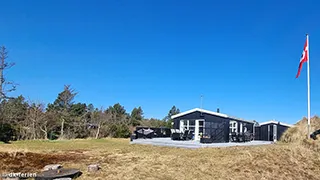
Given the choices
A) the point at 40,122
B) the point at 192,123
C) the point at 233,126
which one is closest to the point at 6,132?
the point at 40,122

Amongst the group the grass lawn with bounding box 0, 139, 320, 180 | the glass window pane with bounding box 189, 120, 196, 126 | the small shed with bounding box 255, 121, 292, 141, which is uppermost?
the glass window pane with bounding box 189, 120, 196, 126

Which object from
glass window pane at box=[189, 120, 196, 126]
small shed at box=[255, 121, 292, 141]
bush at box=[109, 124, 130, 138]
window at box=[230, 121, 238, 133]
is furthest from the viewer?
bush at box=[109, 124, 130, 138]

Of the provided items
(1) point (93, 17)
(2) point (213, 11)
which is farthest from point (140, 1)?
(2) point (213, 11)

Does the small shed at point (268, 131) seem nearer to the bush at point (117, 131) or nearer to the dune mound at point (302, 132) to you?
the dune mound at point (302, 132)

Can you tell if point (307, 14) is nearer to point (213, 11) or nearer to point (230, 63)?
point (213, 11)

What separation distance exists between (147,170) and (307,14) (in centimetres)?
1273

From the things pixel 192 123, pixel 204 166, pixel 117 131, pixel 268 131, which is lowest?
pixel 204 166

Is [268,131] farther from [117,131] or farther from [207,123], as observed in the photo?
[117,131]

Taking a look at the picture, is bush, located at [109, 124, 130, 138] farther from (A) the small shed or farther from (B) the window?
(A) the small shed

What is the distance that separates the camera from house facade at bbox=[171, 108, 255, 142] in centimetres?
1712

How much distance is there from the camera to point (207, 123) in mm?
17062

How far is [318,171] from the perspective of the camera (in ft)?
24.7

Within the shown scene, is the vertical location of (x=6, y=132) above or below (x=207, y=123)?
below

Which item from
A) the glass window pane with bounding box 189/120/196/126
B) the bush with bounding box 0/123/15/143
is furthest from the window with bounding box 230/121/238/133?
the bush with bounding box 0/123/15/143
